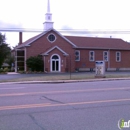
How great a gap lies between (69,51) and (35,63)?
801 cm

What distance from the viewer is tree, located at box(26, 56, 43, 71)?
44.8 metres

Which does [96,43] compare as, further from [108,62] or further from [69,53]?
[69,53]

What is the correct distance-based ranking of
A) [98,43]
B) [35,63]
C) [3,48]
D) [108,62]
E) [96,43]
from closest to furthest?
[35,63]
[3,48]
[108,62]
[96,43]
[98,43]

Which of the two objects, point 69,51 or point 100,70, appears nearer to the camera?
point 100,70

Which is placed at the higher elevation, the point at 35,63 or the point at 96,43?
the point at 96,43

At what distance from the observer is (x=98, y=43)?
55.3m

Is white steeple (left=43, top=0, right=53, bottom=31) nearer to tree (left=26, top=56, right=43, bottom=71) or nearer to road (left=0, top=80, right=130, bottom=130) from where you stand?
tree (left=26, top=56, right=43, bottom=71)

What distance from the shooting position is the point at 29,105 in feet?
33.3

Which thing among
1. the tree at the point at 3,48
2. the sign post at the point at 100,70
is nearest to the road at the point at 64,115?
the sign post at the point at 100,70

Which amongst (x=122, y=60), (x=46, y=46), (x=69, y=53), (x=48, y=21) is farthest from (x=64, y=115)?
(x=122, y=60)

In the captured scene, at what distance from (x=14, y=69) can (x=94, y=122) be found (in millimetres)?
44559

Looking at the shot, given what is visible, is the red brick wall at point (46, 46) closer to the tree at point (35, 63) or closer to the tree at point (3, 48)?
the tree at point (35, 63)

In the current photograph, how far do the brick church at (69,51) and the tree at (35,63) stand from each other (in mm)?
1054

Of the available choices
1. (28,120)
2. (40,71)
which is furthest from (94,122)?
(40,71)
